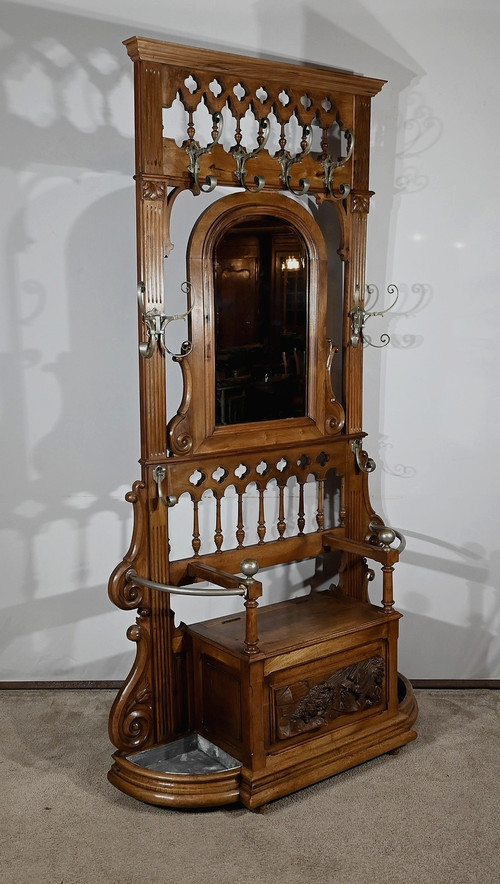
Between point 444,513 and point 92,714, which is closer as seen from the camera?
point 92,714

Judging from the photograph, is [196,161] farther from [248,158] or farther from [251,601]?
[251,601]

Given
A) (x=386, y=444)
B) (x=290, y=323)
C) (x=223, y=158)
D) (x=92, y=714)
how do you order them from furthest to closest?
(x=386, y=444) → (x=92, y=714) → (x=290, y=323) → (x=223, y=158)

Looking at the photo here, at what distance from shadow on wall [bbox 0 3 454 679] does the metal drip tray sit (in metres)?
0.70

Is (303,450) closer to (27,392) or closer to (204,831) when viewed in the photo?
(27,392)

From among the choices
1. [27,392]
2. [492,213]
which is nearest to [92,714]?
[27,392]

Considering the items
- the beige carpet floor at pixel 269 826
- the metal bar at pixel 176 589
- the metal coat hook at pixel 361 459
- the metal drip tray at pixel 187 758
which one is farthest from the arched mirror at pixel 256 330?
the beige carpet floor at pixel 269 826

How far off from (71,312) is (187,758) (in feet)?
5.32

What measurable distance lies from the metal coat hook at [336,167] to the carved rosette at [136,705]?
1579mm

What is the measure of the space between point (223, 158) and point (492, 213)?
118cm

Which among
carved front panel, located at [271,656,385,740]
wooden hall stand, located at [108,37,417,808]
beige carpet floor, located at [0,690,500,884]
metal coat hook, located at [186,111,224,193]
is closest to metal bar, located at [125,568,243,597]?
wooden hall stand, located at [108,37,417,808]

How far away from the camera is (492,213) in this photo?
3324 mm

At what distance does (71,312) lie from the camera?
320 cm

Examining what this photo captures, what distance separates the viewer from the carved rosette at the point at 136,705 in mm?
2695

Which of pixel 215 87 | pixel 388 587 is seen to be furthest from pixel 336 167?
pixel 388 587
